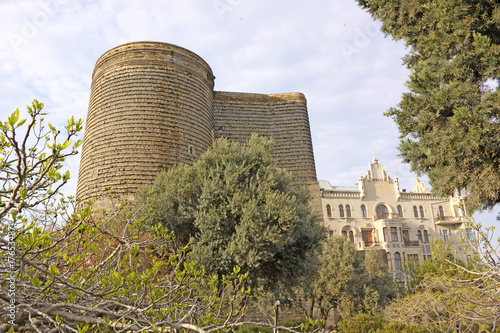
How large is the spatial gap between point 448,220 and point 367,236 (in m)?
8.69

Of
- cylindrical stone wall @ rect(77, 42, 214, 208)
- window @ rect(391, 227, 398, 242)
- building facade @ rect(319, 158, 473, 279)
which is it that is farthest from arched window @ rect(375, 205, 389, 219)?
cylindrical stone wall @ rect(77, 42, 214, 208)

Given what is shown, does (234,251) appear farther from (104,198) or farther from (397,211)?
(397,211)

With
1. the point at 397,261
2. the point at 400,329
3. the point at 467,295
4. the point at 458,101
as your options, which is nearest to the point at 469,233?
the point at 397,261

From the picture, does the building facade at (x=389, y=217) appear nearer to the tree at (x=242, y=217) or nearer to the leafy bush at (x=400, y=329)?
the tree at (x=242, y=217)

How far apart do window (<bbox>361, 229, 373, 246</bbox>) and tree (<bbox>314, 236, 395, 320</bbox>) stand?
10505 millimetres

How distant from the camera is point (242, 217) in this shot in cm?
1149

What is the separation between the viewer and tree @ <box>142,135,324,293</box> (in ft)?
37.2

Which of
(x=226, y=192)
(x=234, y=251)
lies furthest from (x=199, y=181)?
(x=234, y=251)

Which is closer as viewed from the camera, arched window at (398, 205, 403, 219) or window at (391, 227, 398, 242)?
window at (391, 227, 398, 242)

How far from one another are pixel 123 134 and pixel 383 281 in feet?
56.5

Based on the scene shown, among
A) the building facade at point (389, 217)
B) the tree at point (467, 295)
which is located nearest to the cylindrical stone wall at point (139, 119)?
the tree at point (467, 295)

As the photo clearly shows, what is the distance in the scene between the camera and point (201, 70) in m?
22.6

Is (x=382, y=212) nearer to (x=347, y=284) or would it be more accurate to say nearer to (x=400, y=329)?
(x=347, y=284)

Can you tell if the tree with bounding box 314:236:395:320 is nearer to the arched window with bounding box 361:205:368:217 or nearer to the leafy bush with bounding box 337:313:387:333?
the leafy bush with bounding box 337:313:387:333
